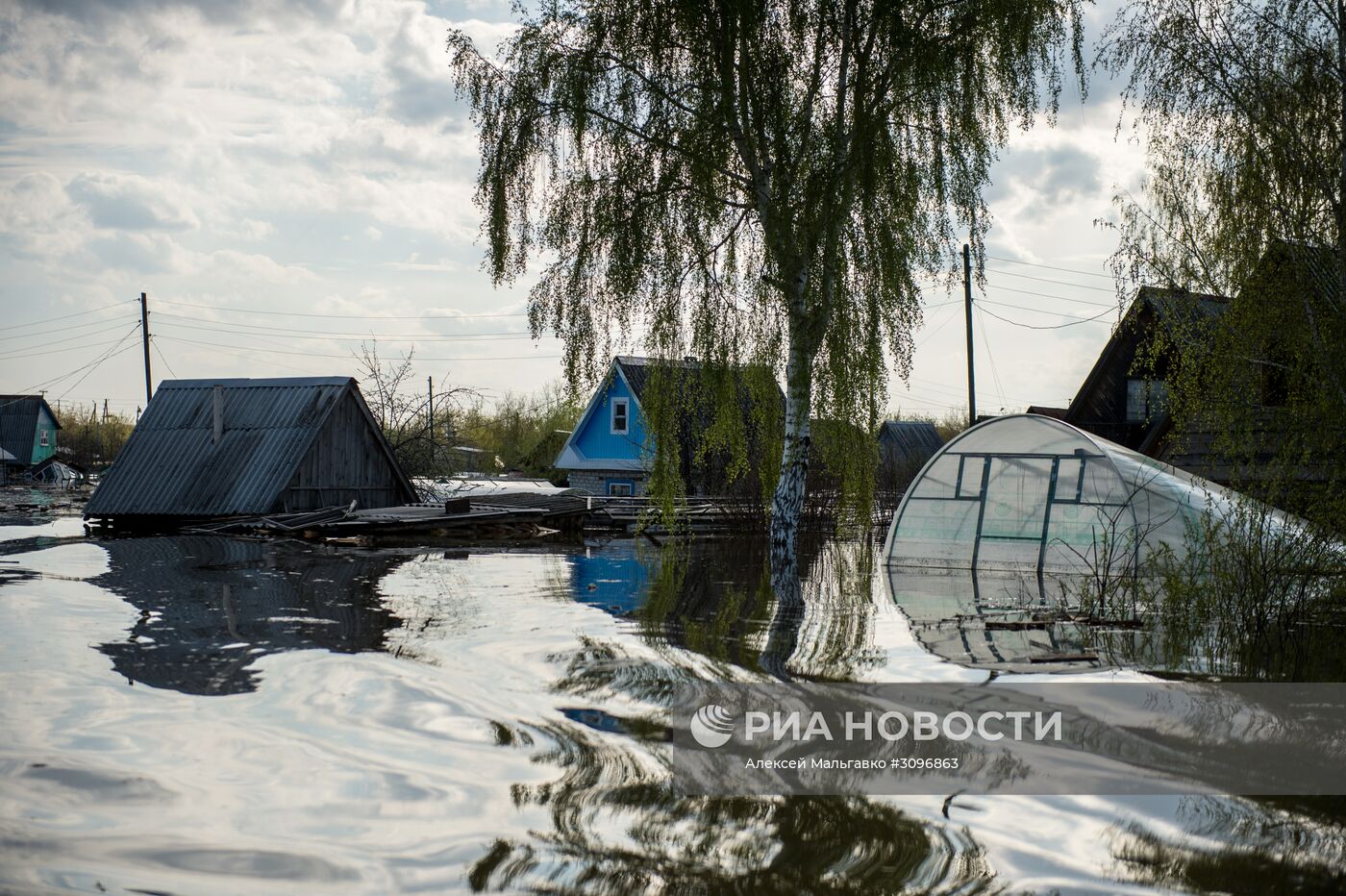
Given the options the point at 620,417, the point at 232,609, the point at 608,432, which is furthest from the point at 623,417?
the point at 232,609

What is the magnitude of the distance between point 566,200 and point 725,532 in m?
13.7

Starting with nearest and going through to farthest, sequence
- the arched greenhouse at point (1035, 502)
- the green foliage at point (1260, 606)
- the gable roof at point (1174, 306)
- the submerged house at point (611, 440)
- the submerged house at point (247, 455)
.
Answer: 1. the green foliage at point (1260, 606)
2. the gable roof at point (1174, 306)
3. the arched greenhouse at point (1035, 502)
4. the submerged house at point (247, 455)
5. the submerged house at point (611, 440)

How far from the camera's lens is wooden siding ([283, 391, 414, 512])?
30.8 metres

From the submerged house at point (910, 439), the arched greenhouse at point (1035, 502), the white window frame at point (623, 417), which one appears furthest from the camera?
the submerged house at point (910, 439)

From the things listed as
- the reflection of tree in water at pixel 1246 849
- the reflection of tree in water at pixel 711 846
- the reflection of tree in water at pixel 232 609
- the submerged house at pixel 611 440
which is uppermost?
the submerged house at pixel 611 440

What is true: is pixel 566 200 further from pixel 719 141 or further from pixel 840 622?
pixel 840 622

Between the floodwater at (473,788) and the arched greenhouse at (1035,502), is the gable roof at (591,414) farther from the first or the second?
the floodwater at (473,788)

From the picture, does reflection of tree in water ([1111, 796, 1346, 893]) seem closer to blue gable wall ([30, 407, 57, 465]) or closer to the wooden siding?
the wooden siding

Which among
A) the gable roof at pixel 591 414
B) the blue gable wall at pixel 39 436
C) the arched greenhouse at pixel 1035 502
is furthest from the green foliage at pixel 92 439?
the arched greenhouse at pixel 1035 502

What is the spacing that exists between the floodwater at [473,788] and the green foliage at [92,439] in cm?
7826

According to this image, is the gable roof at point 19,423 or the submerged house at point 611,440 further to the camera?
the gable roof at point 19,423

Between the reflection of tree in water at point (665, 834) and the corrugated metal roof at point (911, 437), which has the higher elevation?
the corrugated metal roof at point (911, 437)

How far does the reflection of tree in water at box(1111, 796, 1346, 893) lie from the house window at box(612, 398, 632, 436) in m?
38.8

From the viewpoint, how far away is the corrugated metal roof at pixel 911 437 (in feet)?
185
